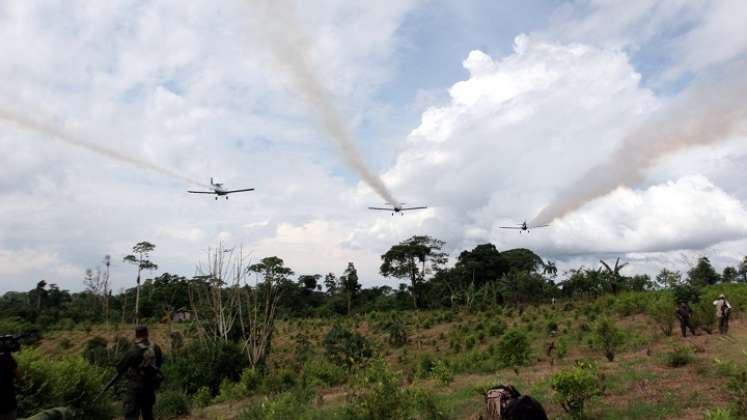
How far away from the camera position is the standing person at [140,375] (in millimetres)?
7637

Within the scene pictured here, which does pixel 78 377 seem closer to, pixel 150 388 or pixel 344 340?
pixel 150 388

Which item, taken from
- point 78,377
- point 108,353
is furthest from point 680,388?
point 108,353

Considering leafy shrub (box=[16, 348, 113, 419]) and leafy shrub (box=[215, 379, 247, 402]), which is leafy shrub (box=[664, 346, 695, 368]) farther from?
leafy shrub (box=[16, 348, 113, 419])

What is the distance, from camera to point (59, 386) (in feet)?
30.0

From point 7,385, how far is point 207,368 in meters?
→ 11.2

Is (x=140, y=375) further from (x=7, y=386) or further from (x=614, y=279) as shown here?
(x=614, y=279)

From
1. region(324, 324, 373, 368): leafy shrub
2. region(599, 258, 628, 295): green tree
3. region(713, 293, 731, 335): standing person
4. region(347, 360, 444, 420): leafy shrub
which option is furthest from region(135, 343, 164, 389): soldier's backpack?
region(599, 258, 628, 295): green tree

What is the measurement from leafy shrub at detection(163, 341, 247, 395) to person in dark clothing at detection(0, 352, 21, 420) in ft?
34.1

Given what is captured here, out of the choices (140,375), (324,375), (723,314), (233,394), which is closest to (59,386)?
(140,375)

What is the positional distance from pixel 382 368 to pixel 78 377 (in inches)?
234

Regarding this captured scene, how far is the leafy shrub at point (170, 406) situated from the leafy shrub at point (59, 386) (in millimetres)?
1384

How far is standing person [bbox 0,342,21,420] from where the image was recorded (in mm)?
6695

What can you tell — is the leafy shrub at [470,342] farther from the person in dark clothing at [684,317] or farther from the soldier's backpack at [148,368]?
the soldier's backpack at [148,368]

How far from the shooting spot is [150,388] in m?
7.83
